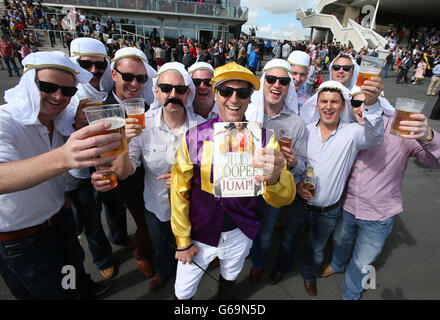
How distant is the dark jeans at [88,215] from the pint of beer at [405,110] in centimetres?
331

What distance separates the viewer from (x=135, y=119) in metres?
2.07

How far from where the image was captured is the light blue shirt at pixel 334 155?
2.42 m

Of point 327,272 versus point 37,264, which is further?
point 327,272

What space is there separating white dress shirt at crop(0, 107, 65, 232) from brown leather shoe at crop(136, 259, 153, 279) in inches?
60.7

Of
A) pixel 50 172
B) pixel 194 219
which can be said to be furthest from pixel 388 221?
pixel 50 172

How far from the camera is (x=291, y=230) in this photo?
9.72 feet

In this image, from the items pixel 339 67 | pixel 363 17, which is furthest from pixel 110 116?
pixel 363 17

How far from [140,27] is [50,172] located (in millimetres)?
34059

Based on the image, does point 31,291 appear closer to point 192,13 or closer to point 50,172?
point 50,172

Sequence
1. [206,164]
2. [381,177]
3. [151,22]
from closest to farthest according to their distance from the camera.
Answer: [206,164]
[381,177]
[151,22]

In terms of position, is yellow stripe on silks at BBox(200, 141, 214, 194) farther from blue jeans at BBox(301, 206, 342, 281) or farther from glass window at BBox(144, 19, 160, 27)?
glass window at BBox(144, 19, 160, 27)

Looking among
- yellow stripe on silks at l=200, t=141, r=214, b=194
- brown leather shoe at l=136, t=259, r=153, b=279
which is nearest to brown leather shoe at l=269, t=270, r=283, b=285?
brown leather shoe at l=136, t=259, r=153, b=279

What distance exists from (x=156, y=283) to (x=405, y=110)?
10.9ft

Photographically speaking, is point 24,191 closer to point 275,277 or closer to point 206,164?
point 206,164
